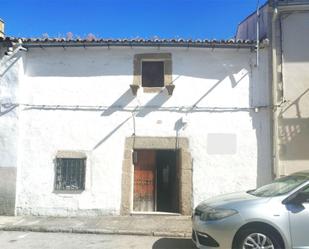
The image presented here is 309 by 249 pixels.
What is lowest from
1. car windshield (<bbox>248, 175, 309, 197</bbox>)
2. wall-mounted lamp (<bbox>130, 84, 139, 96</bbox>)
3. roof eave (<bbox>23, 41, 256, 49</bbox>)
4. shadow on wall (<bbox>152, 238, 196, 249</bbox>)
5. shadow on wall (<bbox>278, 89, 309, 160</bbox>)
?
shadow on wall (<bbox>152, 238, 196, 249</bbox>)

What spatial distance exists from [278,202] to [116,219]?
17.3ft

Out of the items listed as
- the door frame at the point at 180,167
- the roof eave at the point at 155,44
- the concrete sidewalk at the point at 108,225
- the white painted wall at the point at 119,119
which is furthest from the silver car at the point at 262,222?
the roof eave at the point at 155,44

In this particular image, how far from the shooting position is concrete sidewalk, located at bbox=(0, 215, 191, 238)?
9.80 meters

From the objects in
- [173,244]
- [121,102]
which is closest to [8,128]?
[121,102]

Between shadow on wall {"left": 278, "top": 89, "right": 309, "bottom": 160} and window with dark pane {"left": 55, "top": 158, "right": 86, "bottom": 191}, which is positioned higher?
shadow on wall {"left": 278, "top": 89, "right": 309, "bottom": 160}

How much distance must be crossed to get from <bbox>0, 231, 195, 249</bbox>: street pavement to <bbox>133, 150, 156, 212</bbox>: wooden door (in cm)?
253

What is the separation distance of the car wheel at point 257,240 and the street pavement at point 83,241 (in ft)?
5.99

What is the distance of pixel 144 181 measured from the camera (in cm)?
1216

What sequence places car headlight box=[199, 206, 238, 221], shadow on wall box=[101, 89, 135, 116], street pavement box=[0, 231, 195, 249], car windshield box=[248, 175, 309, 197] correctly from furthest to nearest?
shadow on wall box=[101, 89, 135, 116]
street pavement box=[0, 231, 195, 249]
car windshield box=[248, 175, 309, 197]
car headlight box=[199, 206, 238, 221]

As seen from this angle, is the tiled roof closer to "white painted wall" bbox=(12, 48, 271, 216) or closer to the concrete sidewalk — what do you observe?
"white painted wall" bbox=(12, 48, 271, 216)

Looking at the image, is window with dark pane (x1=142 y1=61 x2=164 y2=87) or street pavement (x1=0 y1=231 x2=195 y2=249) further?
window with dark pane (x1=142 y1=61 x2=164 y2=87)

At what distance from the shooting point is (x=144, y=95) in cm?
1204

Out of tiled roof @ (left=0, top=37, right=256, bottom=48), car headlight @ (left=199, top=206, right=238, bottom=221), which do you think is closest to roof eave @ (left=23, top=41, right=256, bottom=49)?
tiled roof @ (left=0, top=37, right=256, bottom=48)

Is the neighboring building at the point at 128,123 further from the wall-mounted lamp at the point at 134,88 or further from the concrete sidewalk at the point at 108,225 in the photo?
the concrete sidewalk at the point at 108,225
